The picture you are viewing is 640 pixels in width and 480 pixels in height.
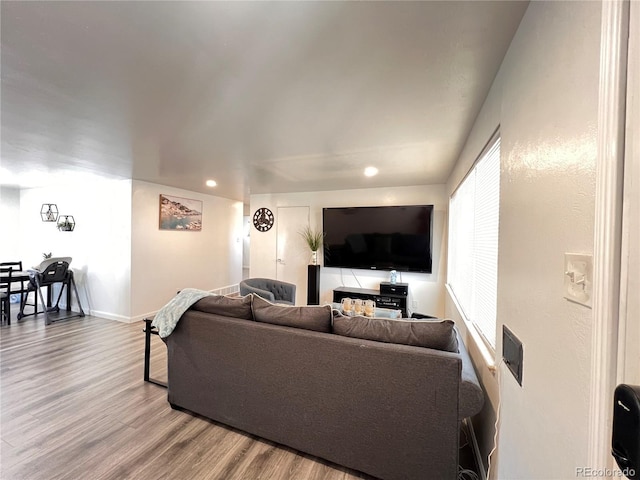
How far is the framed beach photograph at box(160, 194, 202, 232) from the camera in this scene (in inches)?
184

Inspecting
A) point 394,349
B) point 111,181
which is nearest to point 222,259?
point 111,181

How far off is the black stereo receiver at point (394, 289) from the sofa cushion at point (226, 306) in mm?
2774

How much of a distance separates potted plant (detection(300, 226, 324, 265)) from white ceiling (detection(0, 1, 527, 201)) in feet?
7.23

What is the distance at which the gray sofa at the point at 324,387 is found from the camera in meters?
1.34

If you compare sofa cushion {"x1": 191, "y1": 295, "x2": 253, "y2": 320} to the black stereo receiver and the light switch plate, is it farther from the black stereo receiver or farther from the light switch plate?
the black stereo receiver

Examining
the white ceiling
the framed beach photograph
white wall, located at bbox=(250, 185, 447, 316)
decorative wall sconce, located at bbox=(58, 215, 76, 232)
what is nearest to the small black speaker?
the white ceiling

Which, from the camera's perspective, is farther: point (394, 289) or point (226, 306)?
point (394, 289)

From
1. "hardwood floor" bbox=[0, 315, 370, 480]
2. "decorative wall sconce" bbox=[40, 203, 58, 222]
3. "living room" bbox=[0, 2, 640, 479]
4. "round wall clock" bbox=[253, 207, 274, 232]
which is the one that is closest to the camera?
"living room" bbox=[0, 2, 640, 479]

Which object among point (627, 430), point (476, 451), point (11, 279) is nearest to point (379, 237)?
point (476, 451)

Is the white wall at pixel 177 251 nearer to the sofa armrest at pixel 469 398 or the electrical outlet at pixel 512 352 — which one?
the sofa armrest at pixel 469 398

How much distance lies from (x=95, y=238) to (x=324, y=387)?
494 cm

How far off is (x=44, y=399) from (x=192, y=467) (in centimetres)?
166

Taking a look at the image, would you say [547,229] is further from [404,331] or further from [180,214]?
[180,214]

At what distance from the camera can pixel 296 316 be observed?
5.70 ft
